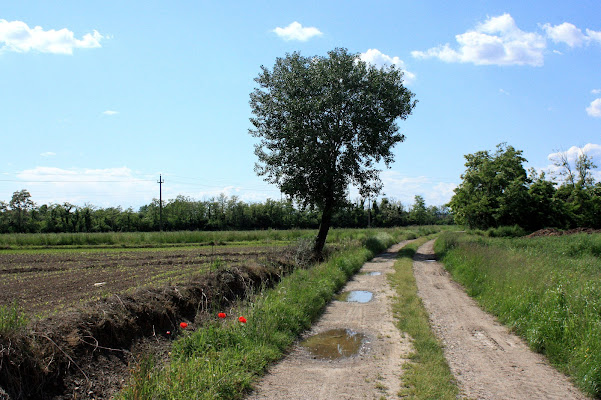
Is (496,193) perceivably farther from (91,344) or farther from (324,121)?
(91,344)

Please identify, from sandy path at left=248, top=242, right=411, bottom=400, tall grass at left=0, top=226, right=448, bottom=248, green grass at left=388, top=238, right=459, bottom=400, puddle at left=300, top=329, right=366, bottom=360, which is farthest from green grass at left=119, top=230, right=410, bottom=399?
tall grass at left=0, top=226, right=448, bottom=248

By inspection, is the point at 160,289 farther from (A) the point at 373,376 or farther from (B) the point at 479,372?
(B) the point at 479,372

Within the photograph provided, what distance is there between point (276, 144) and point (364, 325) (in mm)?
17743

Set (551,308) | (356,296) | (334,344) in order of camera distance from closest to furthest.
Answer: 1. (334,344)
2. (551,308)
3. (356,296)

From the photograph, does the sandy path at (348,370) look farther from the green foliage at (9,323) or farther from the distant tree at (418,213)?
the distant tree at (418,213)

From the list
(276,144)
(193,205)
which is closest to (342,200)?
(276,144)

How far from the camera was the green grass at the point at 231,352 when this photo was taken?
16.6 ft

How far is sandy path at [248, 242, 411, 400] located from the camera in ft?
18.4

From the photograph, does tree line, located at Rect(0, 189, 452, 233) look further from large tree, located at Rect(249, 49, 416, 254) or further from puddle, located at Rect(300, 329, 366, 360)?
puddle, located at Rect(300, 329, 366, 360)

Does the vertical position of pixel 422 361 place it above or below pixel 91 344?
below

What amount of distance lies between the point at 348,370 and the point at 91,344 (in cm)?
422

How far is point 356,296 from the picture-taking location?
13.0 m

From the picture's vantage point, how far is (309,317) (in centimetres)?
965

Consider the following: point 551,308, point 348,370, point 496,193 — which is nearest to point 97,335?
point 348,370
